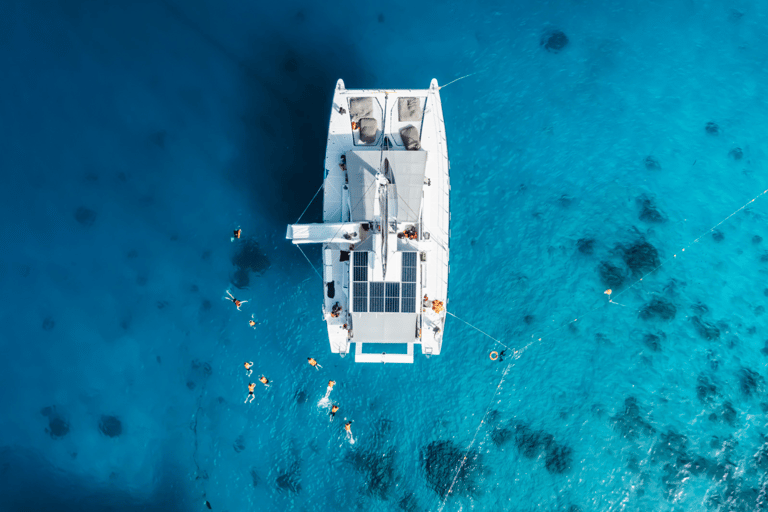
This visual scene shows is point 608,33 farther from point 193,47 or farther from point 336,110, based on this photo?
point 193,47

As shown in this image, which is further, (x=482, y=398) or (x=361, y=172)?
(x=482, y=398)

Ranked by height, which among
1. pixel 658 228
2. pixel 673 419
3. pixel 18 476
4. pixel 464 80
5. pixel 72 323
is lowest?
pixel 18 476

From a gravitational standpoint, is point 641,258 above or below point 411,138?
below

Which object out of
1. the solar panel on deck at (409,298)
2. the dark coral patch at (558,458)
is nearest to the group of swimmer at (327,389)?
the solar panel on deck at (409,298)

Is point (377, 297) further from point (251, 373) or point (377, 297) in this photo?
point (251, 373)

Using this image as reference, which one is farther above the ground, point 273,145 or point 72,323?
point 273,145

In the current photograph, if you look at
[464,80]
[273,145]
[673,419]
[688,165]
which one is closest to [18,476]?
[273,145]

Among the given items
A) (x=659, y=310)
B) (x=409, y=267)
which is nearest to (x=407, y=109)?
(x=409, y=267)
